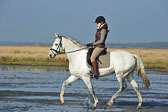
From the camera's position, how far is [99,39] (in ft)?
44.8

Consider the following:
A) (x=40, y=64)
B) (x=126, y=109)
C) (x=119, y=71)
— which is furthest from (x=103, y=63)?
(x=40, y=64)

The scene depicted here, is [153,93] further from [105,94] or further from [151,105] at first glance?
[151,105]

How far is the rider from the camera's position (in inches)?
532

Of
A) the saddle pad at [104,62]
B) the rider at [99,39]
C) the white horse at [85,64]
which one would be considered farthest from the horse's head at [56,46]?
the saddle pad at [104,62]

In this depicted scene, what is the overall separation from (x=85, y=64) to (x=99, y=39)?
0.88 metres

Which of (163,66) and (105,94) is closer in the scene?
(105,94)

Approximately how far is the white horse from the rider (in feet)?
0.85

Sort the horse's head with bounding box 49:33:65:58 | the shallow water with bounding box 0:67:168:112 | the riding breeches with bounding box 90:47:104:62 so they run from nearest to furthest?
1. the shallow water with bounding box 0:67:168:112
2. the riding breeches with bounding box 90:47:104:62
3. the horse's head with bounding box 49:33:65:58

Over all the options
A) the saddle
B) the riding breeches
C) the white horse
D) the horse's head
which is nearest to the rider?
the riding breeches

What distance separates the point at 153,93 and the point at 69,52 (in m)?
5.15

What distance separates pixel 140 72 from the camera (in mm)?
14211

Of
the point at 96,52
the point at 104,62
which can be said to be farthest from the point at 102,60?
the point at 96,52

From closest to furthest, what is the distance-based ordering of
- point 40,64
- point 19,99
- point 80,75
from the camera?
point 80,75
point 19,99
point 40,64

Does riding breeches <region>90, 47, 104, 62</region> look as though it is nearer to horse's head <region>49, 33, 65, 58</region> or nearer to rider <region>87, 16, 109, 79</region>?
rider <region>87, 16, 109, 79</region>
